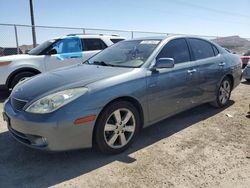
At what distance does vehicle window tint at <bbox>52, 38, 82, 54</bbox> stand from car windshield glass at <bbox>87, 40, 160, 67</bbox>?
3.39 metres

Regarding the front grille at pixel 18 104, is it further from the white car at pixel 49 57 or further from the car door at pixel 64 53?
the car door at pixel 64 53

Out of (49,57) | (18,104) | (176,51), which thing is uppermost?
(176,51)

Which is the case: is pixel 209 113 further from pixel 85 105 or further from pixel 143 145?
pixel 85 105

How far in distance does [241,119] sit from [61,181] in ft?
11.7

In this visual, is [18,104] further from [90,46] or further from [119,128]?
[90,46]

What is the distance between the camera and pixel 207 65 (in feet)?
16.7

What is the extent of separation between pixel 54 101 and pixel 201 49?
322 centimetres

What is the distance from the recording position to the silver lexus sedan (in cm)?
316

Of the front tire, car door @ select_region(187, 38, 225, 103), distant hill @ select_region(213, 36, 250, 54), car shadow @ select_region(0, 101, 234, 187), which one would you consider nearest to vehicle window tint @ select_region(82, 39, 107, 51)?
car door @ select_region(187, 38, 225, 103)

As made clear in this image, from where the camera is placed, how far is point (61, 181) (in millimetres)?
3039

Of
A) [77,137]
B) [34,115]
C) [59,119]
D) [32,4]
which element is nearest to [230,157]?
[77,137]


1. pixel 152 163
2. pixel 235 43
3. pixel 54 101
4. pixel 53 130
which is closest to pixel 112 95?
pixel 54 101

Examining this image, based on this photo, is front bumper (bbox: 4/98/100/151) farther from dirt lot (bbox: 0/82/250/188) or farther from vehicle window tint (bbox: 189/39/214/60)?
vehicle window tint (bbox: 189/39/214/60)

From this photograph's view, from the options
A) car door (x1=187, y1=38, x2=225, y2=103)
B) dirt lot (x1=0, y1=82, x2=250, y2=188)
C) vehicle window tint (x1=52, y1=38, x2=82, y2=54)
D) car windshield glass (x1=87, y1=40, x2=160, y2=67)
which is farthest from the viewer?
vehicle window tint (x1=52, y1=38, x2=82, y2=54)
